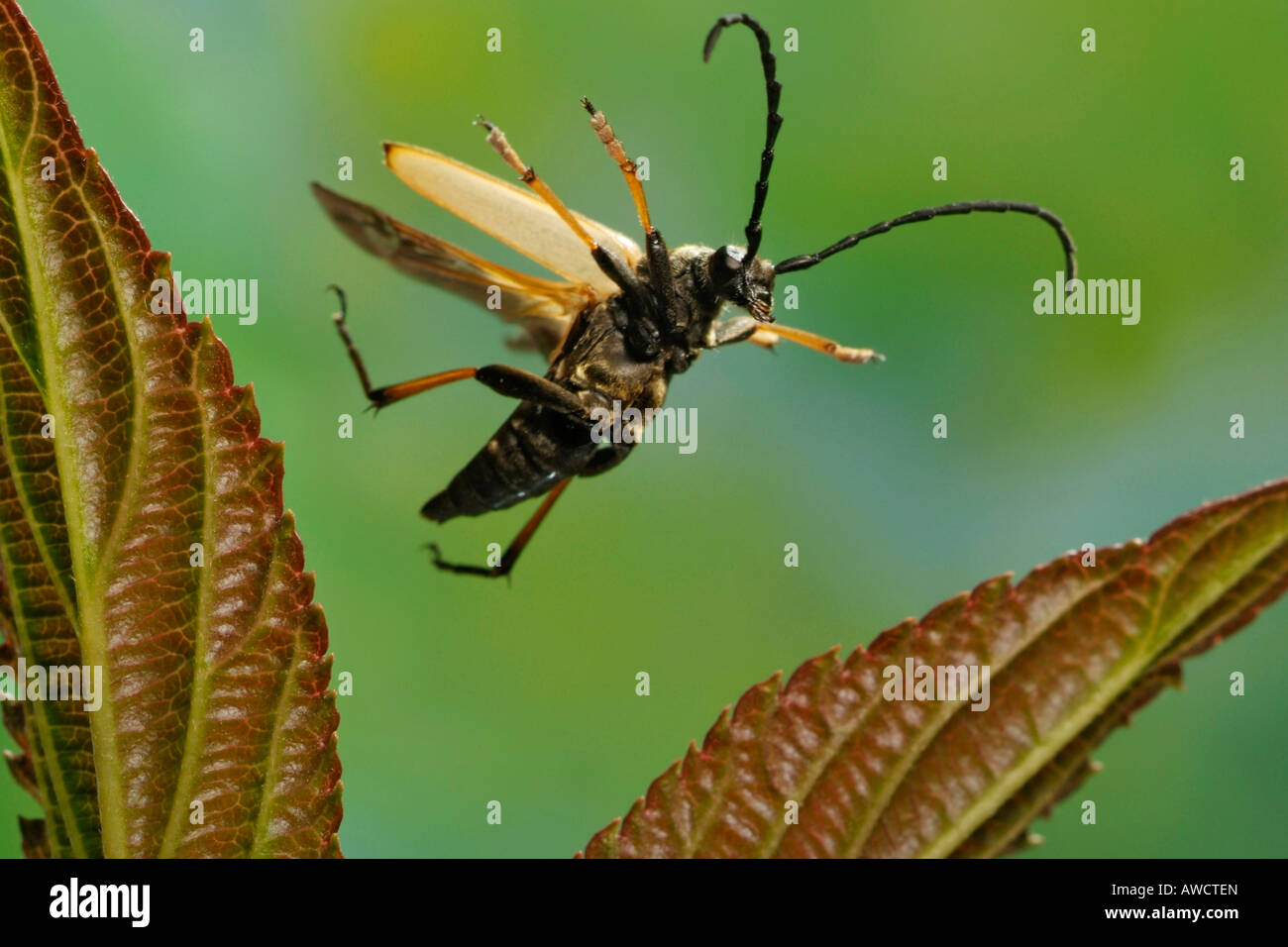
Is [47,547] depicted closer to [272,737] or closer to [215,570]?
[215,570]

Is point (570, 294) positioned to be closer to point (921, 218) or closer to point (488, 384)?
point (488, 384)

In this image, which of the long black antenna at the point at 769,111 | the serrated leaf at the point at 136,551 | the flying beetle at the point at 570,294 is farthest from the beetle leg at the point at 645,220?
the serrated leaf at the point at 136,551

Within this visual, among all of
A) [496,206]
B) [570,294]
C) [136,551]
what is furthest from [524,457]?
[136,551]
